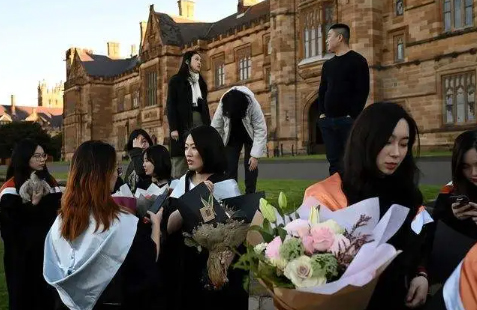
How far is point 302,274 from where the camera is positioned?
5.35ft

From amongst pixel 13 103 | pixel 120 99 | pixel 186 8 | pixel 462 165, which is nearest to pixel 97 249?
pixel 462 165

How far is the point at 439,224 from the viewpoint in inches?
138

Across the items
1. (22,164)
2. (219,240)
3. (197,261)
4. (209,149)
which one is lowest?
(197,261)

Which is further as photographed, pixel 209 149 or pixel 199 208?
pixel 209 149

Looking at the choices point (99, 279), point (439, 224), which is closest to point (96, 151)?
point (99, 279)

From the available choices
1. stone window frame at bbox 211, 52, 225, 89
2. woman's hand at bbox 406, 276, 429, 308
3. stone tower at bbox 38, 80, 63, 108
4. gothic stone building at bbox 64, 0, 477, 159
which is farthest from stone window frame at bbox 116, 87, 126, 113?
stone tower at bbox 38, 80, 63, 108

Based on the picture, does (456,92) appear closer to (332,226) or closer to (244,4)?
(332,226)

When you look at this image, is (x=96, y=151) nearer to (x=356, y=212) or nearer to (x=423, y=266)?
(x=356, y=212)

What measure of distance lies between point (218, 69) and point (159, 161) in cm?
3163

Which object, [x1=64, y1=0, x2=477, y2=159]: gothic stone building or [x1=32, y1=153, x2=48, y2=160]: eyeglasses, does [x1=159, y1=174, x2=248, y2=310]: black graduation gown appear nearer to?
[x1=32, y1=153, x2=48, y2=160]: eyeglasses

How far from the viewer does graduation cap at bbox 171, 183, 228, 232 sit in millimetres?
3062

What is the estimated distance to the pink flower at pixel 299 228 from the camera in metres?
1.79

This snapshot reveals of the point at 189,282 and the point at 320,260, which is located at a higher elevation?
the point at 320,260

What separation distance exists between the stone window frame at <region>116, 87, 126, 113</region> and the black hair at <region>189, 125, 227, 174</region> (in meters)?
46.5
